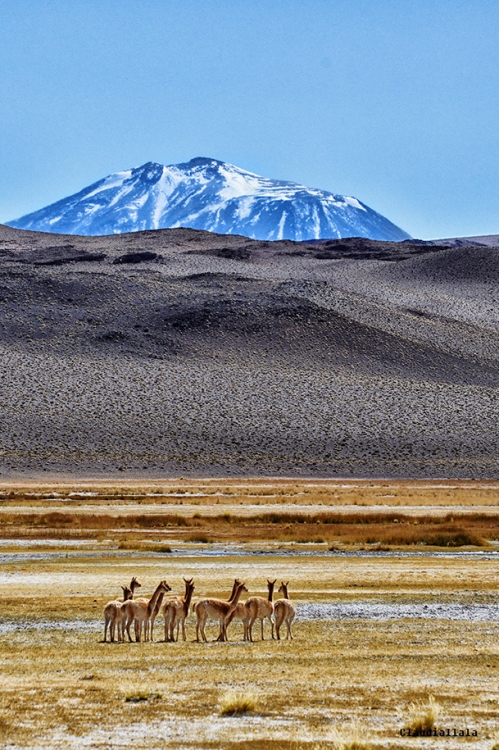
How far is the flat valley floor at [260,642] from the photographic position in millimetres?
10391

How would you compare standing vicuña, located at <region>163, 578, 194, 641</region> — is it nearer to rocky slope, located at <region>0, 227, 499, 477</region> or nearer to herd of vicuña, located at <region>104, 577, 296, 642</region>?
herd of vicuña, located at <region>104, 577, 296, 642</region>

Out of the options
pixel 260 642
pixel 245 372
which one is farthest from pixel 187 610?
pixel 245 372

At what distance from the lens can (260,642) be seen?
624 inches

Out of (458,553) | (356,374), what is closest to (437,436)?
(356,374)

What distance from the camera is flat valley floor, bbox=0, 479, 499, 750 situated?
10.4 meters

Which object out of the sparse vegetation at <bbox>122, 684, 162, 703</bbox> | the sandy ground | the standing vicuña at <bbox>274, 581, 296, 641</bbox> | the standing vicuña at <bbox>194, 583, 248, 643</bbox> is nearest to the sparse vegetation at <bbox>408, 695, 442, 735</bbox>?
the sandy ground

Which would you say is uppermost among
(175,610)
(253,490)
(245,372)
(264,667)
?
(245,372)

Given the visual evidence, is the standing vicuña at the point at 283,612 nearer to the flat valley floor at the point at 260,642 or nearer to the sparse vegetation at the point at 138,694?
the flat valley floor at the point at 260,642

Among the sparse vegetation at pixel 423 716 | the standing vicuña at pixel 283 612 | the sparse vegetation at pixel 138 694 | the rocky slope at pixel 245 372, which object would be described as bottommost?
the sparse vegetation at pixel 423 716

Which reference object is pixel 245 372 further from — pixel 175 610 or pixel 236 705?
pixel 236 705

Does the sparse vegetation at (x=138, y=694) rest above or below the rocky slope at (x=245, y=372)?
below

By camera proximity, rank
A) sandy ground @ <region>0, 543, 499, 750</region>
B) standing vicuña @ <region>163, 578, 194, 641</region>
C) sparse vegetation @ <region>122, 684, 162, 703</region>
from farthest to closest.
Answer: standing vicuña @ <region>163, 578, 194, 641</region>, sparse vegetation @ <region>122, 684, 162, 703</region>, sandy ground @ <region>0, 543, 499, 750</region>

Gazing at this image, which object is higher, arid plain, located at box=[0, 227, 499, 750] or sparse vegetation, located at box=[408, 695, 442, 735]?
arid plain, located at box=[0, 227, 499, 750]

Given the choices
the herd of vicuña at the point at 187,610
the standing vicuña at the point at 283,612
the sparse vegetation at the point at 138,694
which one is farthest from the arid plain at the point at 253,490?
the herd of vicuña at the point at 187,610
